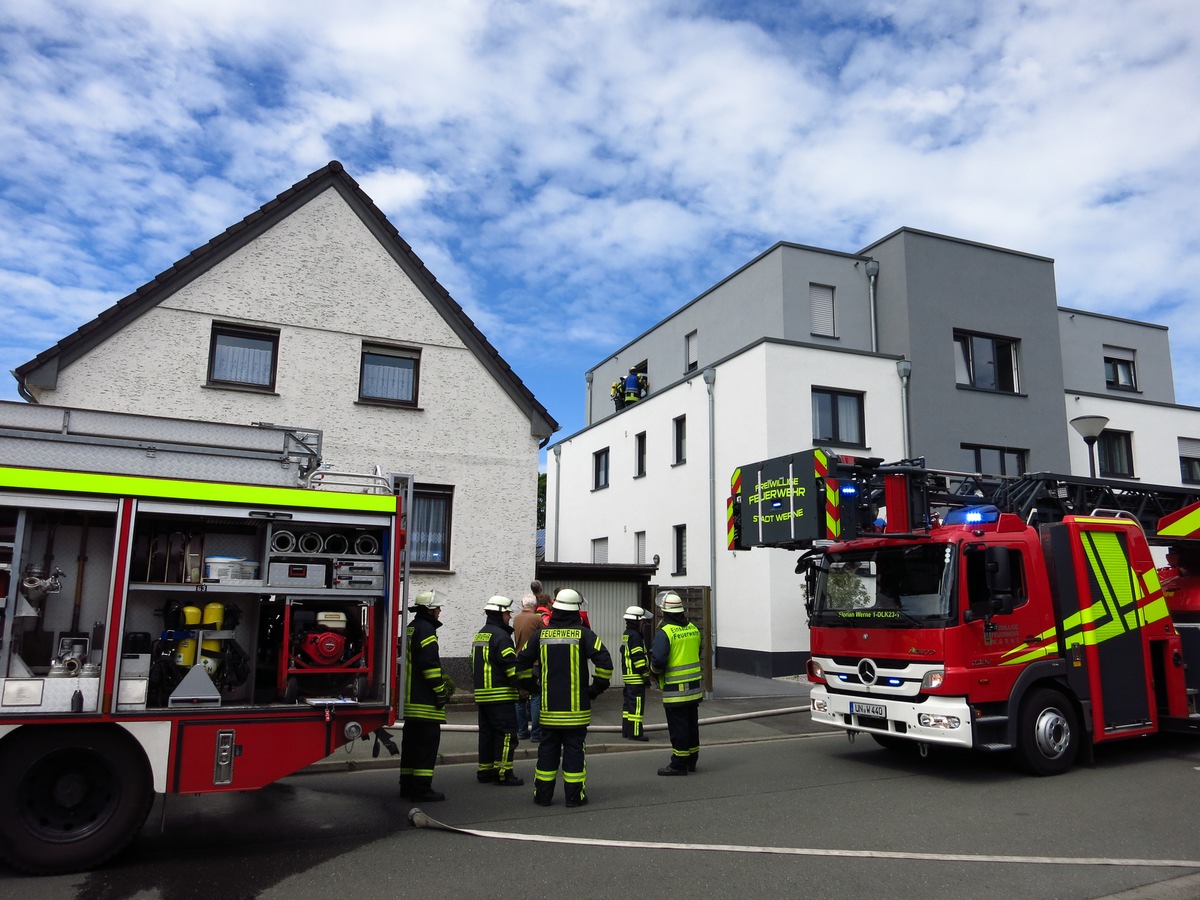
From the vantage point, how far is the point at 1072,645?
8.97m

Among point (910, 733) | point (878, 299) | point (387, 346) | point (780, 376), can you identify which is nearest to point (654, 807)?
point (910, 733)

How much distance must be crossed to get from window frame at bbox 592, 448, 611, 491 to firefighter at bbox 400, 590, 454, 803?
738 inches

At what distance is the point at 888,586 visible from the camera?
29.3 feet

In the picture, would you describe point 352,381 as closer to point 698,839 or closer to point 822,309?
point 698,839

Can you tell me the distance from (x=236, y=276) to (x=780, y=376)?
34.4 ft

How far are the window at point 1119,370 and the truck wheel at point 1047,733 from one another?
2130 centimetres

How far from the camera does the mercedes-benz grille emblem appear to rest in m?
8.73

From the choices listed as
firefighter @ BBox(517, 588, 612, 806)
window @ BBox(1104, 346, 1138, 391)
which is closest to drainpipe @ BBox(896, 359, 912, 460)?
window @ BBox(1104, 346, 1138, 391)

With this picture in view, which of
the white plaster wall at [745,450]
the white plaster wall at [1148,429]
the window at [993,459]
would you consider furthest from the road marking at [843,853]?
the white plaster wall at [1148,429]

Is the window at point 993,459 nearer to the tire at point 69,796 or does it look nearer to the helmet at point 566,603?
the helmet at point 566,603

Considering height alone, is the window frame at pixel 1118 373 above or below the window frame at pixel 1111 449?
above

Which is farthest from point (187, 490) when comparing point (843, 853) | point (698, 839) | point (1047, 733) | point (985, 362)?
point (985, 362)

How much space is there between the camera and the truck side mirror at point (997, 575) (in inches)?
324

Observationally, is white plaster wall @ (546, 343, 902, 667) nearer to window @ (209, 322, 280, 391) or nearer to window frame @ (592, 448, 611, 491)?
window frame @ (592, 448, 611, 491)
